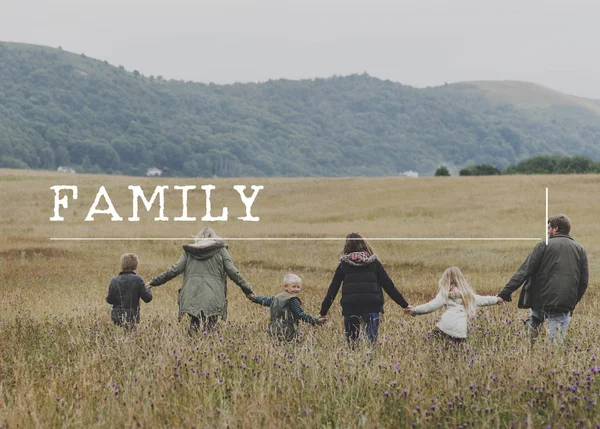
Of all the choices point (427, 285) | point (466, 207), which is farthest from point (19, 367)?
point (466, 207)

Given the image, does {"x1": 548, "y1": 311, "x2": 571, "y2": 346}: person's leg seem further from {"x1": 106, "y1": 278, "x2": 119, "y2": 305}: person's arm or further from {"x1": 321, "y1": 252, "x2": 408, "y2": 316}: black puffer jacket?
{"x1": 106, "y1": 278, "x2": 119, "y2": 305}: person's arm

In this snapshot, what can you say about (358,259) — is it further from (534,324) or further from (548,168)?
(548,168)

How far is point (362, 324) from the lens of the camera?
354 inches

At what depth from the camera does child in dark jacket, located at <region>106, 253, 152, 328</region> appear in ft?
33.1

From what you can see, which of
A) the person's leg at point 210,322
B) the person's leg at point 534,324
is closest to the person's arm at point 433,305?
the person's leg at point 534,324

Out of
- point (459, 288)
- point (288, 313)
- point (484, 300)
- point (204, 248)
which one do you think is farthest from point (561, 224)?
point (204, 248)

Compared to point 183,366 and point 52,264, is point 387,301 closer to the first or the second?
point 183,366

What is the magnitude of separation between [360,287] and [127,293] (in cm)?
325

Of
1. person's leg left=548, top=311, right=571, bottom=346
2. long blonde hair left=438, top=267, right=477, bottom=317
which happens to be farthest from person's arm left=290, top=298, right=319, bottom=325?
person's leg left=548, top=311, right=571, bottom=346

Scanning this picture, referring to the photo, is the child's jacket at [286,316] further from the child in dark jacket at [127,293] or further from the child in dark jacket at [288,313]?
the child in dark jacket at [127,293]

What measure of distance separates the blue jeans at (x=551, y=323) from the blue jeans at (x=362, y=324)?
1.93m

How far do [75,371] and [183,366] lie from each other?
112 centimetres

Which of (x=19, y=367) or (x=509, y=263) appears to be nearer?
(x=19, y=367)

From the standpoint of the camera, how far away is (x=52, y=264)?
2336cm
